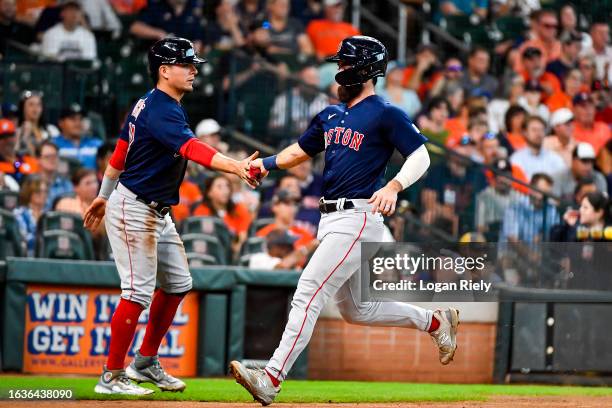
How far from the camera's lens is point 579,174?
13.1m

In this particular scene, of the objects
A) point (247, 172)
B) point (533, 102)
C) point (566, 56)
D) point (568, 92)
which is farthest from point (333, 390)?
point (566, 56)

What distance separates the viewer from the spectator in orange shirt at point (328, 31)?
48.0 feet

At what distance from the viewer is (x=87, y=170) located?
35.3 feet

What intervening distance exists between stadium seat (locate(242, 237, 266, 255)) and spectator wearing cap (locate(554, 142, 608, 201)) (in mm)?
3923

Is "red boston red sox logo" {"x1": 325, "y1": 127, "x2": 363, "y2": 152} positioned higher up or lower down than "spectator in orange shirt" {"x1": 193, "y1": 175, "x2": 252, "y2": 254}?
higher up

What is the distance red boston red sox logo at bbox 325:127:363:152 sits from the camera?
21.6 ft

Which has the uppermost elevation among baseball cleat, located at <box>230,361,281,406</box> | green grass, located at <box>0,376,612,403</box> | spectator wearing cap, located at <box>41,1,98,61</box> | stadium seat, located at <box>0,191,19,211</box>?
spectator wearing cap, located at <box>41,1,98,61</box>

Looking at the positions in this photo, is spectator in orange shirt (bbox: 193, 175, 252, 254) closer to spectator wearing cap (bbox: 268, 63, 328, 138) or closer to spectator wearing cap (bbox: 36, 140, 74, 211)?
spectator wearing cap (bbox: 36, 140, 74, 211)

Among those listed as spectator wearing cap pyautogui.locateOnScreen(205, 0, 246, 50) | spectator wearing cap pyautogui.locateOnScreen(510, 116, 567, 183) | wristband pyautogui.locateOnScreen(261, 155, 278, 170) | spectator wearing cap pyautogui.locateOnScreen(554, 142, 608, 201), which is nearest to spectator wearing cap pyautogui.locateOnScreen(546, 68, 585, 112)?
spectator wearing cap pyautogui.locateOnScreen(510, 116, 567, 183)

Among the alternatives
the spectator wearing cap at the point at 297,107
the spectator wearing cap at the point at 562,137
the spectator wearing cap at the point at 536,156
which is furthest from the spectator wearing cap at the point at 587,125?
the spectator wearing cap at the point at 297,107

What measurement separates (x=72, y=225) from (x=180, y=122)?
3533mm

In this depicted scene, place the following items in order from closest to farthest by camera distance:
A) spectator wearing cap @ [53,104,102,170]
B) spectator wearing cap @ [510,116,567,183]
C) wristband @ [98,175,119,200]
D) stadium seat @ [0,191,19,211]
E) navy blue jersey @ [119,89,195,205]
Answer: navy blue jersey @ [119,89,195,205]
wristband @ [98,175,119,200]
stadium seat @ [0,191,19,211]
spectator wearing cap @ [53,104,102,170]
spectator wearing cap @ [510,116,567,183]

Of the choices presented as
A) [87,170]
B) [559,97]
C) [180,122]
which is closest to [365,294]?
[180,122]

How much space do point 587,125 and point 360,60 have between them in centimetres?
859
